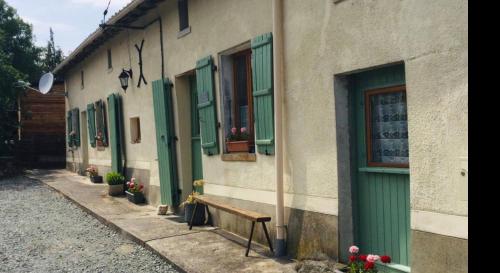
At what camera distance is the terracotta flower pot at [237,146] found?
224 inches

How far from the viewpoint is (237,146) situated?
19.1ft

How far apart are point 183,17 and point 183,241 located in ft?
11.6

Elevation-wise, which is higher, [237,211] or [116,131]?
[116,131]

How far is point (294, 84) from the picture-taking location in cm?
471

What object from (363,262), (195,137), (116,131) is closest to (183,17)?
(195,137)

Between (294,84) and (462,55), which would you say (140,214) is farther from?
(462,55)

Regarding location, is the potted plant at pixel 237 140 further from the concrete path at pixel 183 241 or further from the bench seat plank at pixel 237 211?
the concrete path at pixel 183 241

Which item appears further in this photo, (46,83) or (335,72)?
(46,83)

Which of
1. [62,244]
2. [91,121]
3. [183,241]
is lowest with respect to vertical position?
[62,244]

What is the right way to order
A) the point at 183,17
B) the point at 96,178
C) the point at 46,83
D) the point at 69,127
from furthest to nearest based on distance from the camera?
the point at 69,127 → the point at 46,83 → the point at 96,178 → the point at 183,17

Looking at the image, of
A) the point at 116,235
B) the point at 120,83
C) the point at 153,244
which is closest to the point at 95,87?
the point at 120,83

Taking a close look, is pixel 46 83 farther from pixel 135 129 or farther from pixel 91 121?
pixel 135 129

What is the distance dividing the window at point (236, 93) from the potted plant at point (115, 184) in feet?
15.9

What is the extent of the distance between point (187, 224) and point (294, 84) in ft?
10.2
